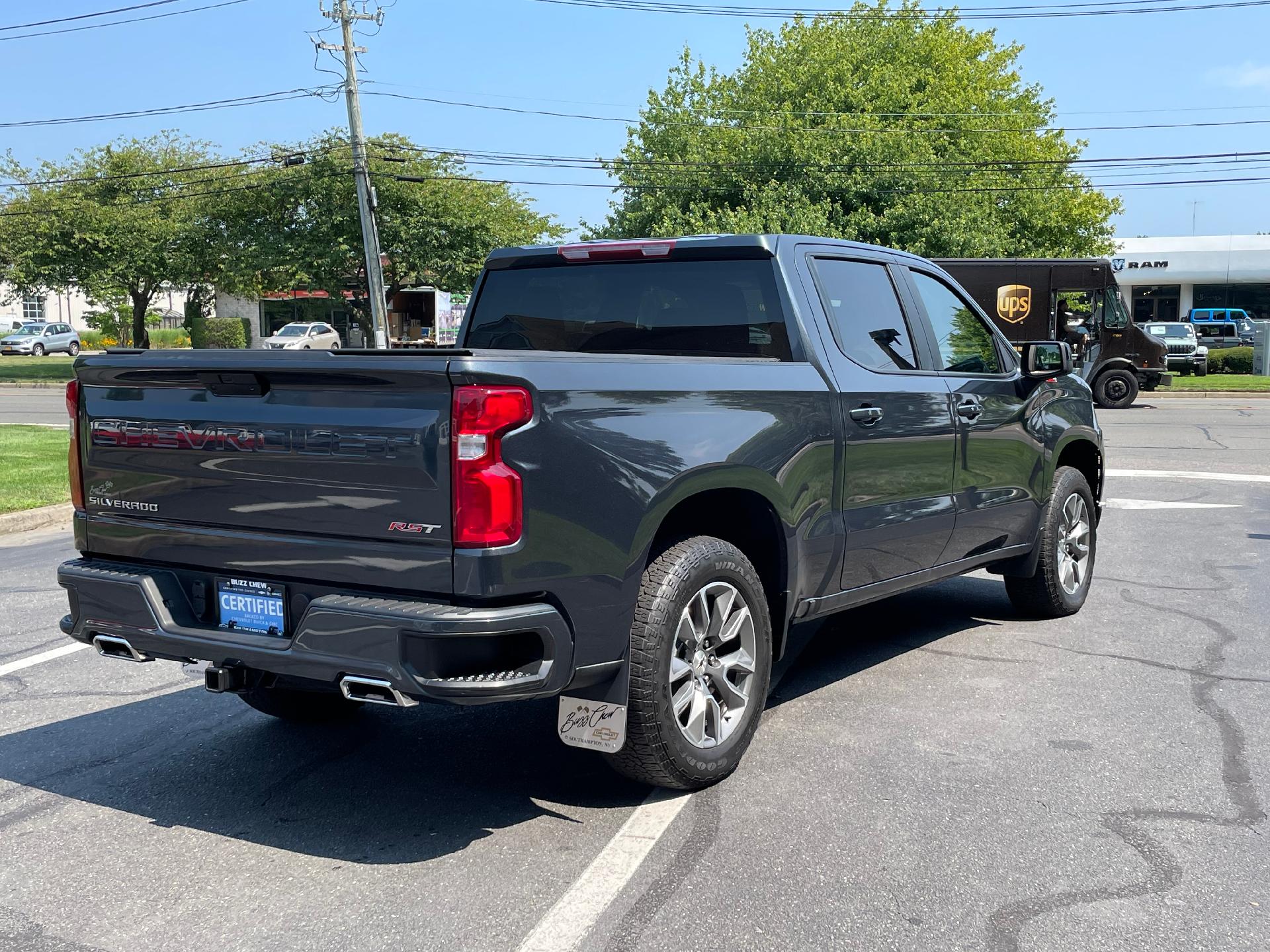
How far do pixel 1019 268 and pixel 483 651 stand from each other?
23555 millimetres

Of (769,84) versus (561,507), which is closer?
(561,507)

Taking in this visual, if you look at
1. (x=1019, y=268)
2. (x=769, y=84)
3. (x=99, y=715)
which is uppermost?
(x=769, y=84)

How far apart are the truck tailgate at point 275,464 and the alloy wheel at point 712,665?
3.44ft

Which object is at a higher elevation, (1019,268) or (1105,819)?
(1019,268)

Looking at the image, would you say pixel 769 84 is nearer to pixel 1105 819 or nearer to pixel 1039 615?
pixel 1039 615

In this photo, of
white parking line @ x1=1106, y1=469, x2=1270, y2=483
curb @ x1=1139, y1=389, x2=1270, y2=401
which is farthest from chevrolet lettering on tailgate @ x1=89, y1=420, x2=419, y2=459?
curb @ x1=1139, y1=389, x2=1270, y2=401

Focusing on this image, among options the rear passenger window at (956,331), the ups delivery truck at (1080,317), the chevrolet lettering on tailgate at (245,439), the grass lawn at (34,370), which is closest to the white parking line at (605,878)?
the chevrolet lettering on tailgate at (245,439)

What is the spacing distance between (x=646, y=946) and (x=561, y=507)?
4.08 ft

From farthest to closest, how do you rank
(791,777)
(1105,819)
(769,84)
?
(769,84), (791,777), (1105,819)

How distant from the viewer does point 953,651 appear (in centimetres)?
633

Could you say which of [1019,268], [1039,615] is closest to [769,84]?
[1019,268]

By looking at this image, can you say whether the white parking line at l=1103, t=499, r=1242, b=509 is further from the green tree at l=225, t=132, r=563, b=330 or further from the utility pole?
the green tree at l=225, t=132, r=563, b=330

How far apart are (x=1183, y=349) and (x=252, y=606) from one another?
38.6 meters

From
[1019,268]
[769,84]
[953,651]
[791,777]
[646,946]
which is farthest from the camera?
[769,84]
